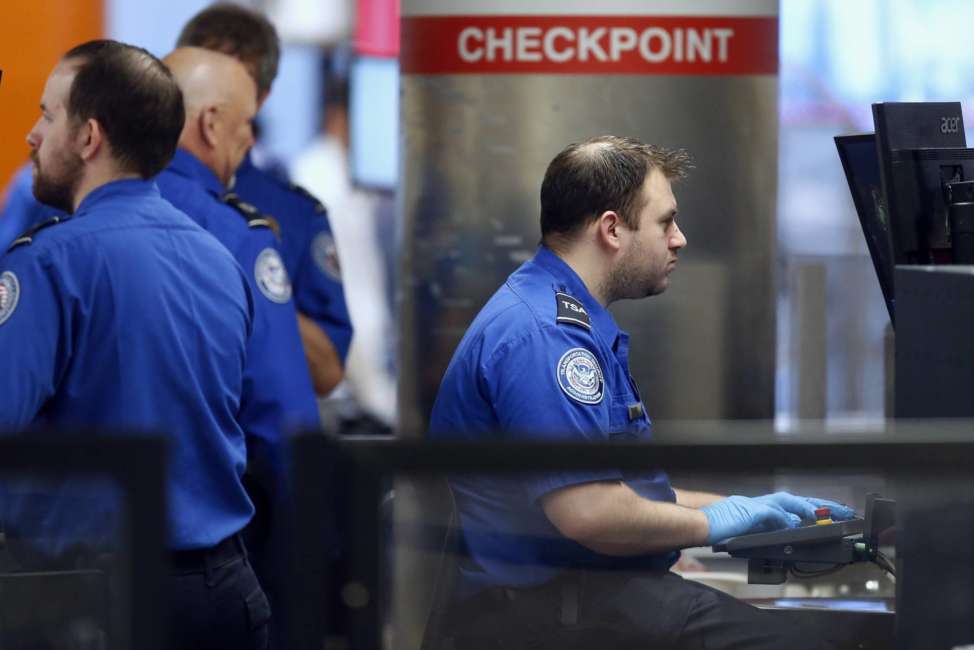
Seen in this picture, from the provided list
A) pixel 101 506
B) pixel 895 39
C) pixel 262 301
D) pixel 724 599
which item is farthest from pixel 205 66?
pixel 895 39

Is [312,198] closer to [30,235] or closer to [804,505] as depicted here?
[30,235]

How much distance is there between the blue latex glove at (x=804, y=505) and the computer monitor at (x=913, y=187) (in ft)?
1.74

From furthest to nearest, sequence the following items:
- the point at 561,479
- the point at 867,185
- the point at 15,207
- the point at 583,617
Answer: the point at 15,207
the point at 867,185
the point at 583,617
the point at 561,479

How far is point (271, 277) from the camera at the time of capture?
3.45 m

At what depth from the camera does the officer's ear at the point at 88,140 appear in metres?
2.80

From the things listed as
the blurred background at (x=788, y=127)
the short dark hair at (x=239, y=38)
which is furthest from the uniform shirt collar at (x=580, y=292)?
the blurred background at (x=788, y=127)

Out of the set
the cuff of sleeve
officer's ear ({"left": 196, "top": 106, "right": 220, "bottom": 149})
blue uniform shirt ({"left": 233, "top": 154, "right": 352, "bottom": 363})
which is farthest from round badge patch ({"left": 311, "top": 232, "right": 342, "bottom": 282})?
the cuff of sleeve

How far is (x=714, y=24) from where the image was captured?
3.41m

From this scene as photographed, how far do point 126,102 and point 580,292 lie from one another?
0.84 metres

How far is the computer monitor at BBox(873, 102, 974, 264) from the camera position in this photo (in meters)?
2.54

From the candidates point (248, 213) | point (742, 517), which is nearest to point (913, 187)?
point (742, 517)

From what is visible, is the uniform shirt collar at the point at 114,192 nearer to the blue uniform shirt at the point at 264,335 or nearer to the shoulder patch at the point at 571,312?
the blue uniform shirt at the point at 264,335

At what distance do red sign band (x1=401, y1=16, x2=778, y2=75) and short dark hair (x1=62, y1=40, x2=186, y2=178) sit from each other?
804 mm

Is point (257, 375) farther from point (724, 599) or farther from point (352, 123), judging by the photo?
point (352, 123)
